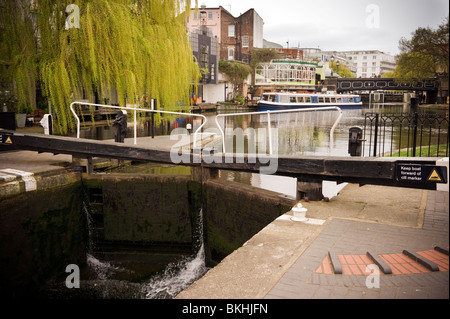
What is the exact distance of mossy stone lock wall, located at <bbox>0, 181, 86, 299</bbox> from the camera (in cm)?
736

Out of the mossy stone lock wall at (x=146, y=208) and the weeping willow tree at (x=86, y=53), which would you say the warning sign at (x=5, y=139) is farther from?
the mossy stone lock wall at (x=146, y=208)

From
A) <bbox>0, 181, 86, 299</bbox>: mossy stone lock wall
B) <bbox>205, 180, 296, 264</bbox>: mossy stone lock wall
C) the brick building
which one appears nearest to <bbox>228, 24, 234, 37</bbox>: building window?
the brick building

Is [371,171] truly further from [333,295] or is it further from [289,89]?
[289,89]

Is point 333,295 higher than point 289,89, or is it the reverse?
point 289,89

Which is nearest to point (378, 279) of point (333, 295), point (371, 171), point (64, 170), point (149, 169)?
point (333, 295)

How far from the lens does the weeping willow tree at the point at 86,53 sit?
10.5 m

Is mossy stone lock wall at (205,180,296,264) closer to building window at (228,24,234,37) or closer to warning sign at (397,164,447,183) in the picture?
warning sign at (397,164,447,183)

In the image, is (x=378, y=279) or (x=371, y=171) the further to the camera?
(x=371, y=171)

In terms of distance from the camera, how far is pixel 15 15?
1111 centimetres

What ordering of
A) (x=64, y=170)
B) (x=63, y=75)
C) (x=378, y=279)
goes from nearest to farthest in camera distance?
1. (x=378, y=279)
2. (x=64, y=170)
3. (x=63, y=75)

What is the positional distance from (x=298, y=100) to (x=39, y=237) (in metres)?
46.8

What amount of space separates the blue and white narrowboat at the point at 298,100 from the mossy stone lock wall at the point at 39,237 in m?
39.2

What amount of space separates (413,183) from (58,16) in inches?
395

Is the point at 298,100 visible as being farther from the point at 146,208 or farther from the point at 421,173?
the point at 421,173
